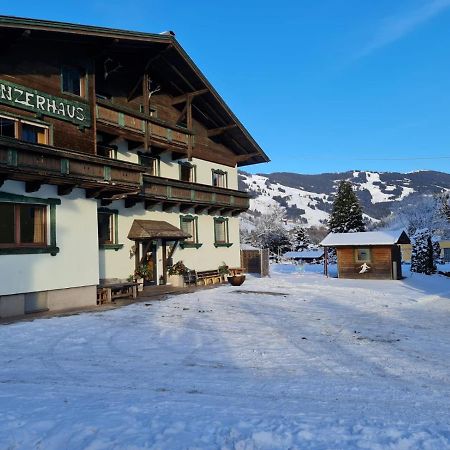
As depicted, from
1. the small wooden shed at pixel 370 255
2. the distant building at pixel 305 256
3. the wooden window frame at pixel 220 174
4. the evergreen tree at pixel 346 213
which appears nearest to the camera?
the wooden window frame at pixel 220 174

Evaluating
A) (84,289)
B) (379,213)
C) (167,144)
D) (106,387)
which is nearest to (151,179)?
(167,144)

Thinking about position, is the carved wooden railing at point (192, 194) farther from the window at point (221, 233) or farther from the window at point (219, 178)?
the window at point (219, 178)

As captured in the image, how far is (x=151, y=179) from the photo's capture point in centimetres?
2042

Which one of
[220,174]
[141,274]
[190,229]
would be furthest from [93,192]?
[220,174]

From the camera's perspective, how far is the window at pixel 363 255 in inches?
1191

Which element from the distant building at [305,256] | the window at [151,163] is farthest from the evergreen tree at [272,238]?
the window at [151,163]

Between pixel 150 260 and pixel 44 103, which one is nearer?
pixel 44 103

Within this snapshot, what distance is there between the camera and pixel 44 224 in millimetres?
14523

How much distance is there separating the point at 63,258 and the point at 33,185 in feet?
8.89

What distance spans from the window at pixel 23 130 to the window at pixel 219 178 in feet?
43.0

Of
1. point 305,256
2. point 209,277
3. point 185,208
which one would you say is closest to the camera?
point 185,208

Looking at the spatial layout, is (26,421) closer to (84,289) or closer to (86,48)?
(84,289)

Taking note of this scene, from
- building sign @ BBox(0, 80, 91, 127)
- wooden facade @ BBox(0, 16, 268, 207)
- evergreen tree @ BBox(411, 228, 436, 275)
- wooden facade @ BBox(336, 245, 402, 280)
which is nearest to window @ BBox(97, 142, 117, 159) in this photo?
wooden facade @ BBox(0, 16, 268, 207)

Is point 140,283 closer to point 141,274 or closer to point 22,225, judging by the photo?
point 141,274
